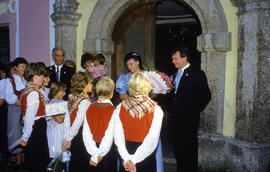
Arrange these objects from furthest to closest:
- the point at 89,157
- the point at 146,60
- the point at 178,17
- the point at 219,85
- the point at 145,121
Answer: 1. the point at 178,17
2. the point at 146,60
3. the point at 219,85
4. the point at 89,157
5. the point at 145,121

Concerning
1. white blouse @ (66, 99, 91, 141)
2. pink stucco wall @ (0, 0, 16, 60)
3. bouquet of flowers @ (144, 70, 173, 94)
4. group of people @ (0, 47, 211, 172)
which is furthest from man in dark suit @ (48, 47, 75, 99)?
pink stucco wall @ (0, 0, 16, 60)

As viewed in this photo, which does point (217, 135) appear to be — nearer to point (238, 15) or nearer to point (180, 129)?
point (180, 129)

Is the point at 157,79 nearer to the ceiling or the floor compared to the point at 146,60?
nearer to the floor

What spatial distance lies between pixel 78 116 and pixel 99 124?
15.2 inches

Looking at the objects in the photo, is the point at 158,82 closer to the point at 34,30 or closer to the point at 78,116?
the point at 78,116

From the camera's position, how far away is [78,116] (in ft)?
10.2

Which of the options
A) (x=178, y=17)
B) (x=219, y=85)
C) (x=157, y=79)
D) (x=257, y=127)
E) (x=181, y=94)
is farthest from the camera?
(x=178, y=17)

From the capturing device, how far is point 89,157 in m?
3.06

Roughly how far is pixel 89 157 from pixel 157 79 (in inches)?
50.3

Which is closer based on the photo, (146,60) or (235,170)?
(235,170)

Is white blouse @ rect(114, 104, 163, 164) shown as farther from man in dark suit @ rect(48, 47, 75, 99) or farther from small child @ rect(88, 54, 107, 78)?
man in dark suit @ rect(48, 47, 75, 99)

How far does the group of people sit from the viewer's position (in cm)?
257

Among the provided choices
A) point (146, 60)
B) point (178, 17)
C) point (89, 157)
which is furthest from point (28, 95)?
point (178, 17)

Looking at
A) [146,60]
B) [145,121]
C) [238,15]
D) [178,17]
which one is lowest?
[145,121]
